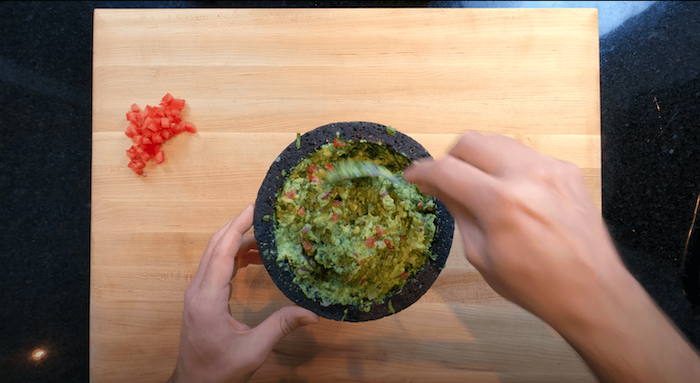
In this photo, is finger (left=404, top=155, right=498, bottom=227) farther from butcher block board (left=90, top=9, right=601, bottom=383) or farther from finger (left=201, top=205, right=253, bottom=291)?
finger (left=201, top=205, right=253, bottom=291)

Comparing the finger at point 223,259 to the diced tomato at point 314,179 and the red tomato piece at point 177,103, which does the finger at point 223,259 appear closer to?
the diced tomato at point 314,179

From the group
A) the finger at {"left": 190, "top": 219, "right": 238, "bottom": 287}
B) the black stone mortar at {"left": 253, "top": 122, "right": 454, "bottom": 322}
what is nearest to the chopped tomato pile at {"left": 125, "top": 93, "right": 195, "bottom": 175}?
the finger at {"left": 190, "top": 219, "right": 238, "bottom": 287}

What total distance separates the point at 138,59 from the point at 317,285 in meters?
0.96

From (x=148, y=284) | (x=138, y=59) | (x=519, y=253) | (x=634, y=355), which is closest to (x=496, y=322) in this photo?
(x=634, y=355)

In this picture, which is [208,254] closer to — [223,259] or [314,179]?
[223,259]

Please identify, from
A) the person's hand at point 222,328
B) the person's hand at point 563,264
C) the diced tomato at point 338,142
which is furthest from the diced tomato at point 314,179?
the person's hand at point 563,264

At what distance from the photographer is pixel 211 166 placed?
119 centimetres

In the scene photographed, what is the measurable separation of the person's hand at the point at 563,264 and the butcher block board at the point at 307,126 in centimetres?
49

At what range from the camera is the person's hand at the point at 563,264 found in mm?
636

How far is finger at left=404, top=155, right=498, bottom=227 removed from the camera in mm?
663

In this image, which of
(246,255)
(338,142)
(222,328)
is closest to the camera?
(338,142)

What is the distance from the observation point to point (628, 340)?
2.13 feet

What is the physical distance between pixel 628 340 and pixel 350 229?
1.96 ft

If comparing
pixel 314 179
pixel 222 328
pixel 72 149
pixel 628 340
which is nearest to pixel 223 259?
pixel 222 328
